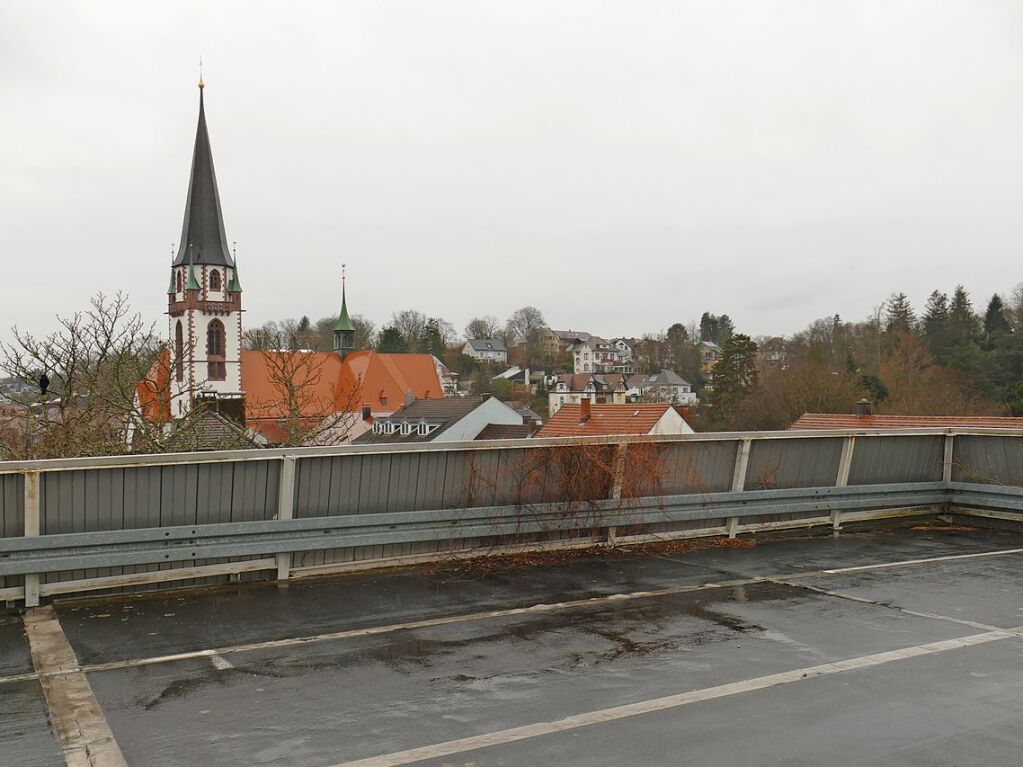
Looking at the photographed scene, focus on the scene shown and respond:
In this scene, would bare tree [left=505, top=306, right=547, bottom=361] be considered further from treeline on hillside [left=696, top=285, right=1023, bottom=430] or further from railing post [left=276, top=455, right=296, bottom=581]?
railing post [left=276, top=455, right=296, bottom=581]

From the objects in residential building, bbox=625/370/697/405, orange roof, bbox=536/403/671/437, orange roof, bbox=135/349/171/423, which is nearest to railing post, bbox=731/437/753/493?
orange roof, bbox=135/349/171/423

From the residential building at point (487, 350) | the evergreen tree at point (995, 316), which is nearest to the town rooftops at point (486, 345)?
the residential building at point (487, 350)

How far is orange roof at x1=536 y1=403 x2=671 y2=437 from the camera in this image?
4194 centimetres

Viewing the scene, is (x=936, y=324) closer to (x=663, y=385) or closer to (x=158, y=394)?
(x=663, y=385)

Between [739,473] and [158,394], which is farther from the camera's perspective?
[158,394]

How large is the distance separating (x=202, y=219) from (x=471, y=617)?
9289 centimetres

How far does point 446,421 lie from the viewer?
75.8m

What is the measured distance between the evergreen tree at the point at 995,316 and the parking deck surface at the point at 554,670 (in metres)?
99.0

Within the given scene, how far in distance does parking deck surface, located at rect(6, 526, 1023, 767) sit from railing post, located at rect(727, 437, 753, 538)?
1828mm

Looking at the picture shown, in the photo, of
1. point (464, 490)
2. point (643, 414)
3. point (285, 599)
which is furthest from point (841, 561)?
point (643, 414)

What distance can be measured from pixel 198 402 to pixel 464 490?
310 inches

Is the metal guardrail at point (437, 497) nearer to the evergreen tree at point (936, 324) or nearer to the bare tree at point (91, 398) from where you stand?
the bare tree at point (91, 398)

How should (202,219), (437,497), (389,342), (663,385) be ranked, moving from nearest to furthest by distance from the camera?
(437,497), (202,219), (389,342), (663,385)

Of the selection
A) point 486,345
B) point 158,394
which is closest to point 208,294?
point 158,394
